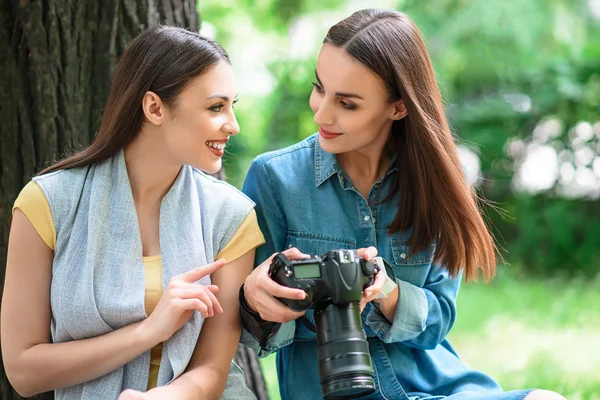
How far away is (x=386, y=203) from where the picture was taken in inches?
102

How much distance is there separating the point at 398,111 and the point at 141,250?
872 millimetres

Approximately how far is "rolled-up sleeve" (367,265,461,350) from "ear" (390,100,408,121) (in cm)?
50

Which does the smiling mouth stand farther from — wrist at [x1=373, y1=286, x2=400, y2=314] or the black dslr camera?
wrist at [x1=373, y1=286, x2=400, y2=314]

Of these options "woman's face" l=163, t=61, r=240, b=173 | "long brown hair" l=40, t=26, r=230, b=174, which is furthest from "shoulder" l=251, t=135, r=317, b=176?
"long brown hair" l=40, t=26, r=230, b=174

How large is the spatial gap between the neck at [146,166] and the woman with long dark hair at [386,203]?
307 millimetres

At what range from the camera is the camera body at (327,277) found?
210 cm

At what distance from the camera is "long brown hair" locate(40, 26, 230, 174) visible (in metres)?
2.28

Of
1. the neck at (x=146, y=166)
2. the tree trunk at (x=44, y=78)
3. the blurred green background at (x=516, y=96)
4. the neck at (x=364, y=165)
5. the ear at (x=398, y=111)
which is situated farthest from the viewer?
the blurred green background at (x=516, y=96)

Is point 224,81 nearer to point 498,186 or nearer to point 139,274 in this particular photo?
point 139,274

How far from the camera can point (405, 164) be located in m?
2.58

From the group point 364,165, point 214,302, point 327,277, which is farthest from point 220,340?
point 364,165

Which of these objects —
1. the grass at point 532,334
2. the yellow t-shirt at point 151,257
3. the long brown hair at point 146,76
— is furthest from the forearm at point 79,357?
the grass at point 532,334

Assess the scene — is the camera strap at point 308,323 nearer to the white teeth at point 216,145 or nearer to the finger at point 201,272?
the finger at point 201,272

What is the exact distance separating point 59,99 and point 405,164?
116 cm
